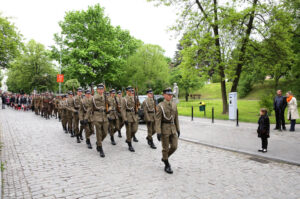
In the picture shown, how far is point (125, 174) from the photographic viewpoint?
5617 millimetres

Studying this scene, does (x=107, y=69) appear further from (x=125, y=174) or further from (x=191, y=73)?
(x=125, y=174)

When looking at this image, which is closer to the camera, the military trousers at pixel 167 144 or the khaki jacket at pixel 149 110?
the military trousers at pixel 167 144

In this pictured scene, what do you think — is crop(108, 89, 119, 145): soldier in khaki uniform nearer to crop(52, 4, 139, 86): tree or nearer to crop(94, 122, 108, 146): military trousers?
crop(94, 122, 108, 146): military trousers

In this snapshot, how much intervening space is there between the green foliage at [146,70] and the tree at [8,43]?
17.2m

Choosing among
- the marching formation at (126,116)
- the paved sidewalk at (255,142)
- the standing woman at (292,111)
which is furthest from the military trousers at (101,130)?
the standing woman at (292,111)

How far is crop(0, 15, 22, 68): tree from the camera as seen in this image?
31.6 meters

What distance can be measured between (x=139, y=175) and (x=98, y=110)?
125 inches

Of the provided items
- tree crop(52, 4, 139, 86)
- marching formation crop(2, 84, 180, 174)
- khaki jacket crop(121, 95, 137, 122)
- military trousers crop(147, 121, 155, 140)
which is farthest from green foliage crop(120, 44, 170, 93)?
khaki jacket crop(121, 95, 137, 122)

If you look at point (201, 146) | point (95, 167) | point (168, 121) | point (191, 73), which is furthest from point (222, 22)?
point (95, 167)

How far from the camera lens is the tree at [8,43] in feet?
104

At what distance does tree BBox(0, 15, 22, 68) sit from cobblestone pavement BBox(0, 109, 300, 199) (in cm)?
2840

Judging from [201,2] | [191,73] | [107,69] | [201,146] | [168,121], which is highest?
[201,2]

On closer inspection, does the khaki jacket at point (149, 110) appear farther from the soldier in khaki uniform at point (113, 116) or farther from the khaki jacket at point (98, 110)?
the khaki jacket at point (98, 110)

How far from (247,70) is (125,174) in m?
17.6
